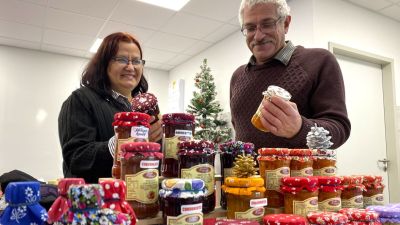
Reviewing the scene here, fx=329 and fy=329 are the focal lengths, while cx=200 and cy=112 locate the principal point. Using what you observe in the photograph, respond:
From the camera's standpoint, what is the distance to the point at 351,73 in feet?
12.4

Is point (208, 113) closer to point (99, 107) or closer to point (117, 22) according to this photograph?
point (117, 22)

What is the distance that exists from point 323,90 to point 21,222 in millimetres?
1315

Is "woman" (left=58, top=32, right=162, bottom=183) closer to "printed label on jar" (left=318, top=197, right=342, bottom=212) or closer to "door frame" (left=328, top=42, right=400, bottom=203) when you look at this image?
"printed label on jar" (left=318, top=197, right=342, bottom=212)

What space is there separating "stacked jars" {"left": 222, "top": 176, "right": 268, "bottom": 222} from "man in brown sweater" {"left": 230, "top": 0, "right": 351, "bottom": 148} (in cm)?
52

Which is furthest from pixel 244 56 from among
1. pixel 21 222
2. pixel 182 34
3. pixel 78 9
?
pixel 21 222

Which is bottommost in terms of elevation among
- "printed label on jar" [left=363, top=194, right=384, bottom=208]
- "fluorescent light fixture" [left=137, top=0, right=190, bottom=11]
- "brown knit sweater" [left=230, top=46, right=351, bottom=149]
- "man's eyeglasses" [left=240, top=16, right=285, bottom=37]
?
"printed label on jar" [left=363, top=194, right=384, bottom=208]

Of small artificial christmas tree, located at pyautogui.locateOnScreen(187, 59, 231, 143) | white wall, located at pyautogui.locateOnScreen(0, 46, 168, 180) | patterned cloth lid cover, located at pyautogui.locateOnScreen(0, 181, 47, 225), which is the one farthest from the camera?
white wall, located at pyautogui.locateOnScreen(0, 46, 168, 180)

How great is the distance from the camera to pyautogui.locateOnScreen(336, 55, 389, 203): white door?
12.0 ft

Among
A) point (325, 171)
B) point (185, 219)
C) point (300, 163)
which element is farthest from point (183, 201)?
point (325, 171)

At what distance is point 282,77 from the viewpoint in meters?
1.60

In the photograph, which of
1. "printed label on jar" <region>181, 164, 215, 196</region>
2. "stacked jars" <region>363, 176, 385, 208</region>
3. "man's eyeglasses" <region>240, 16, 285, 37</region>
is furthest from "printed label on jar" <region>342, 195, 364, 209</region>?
"man's eyeglasses" <region>240, 16, 285, 37</region>

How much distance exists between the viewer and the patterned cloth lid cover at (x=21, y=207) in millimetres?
601

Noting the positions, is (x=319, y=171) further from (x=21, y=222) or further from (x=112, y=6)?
(x=112, y=6)

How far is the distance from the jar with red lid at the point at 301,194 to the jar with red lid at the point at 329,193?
0.14 ft
